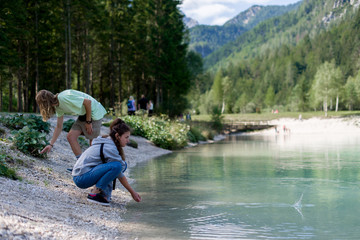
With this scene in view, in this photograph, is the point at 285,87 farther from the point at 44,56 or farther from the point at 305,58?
the point at 44,56

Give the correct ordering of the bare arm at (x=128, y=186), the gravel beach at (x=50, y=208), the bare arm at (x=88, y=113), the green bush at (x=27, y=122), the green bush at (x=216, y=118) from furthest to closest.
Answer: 1. the green bush at (x=216, y=118)
2. the green bush at (x=27, y=122)
3. the bare arm at (x=88, y=113)
4. the bare arm at (x=128, y=186)
5. the gravel beach at (x=50, y=208)

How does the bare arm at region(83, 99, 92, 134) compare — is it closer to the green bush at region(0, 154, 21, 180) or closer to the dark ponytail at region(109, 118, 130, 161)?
the dark ponytail at region(109, 118, 130, 161)

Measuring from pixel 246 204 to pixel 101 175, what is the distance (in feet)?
9.06

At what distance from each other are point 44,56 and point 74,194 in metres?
28.6

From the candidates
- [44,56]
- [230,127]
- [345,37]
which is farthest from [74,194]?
[345,37]

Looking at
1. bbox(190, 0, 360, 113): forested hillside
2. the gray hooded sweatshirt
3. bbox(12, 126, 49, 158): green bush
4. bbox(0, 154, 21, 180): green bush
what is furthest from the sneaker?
bbox(190, 0, 360, 113): forested hillside

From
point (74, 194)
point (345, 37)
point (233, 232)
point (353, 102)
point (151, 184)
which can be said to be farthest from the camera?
point (345, 37)

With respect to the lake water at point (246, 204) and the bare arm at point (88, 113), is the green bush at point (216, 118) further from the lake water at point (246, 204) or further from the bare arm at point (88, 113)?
the bare arm at point (88, 113)

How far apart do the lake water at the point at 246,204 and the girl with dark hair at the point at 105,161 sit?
75 cm

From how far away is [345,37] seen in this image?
168 m

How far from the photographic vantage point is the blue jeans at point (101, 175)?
5.55 m

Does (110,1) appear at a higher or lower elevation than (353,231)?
higher

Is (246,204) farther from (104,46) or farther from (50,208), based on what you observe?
(104,46)

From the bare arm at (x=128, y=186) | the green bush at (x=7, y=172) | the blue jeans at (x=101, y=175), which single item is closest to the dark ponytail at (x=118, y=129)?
the blue jeans at (x=101, y=175)
